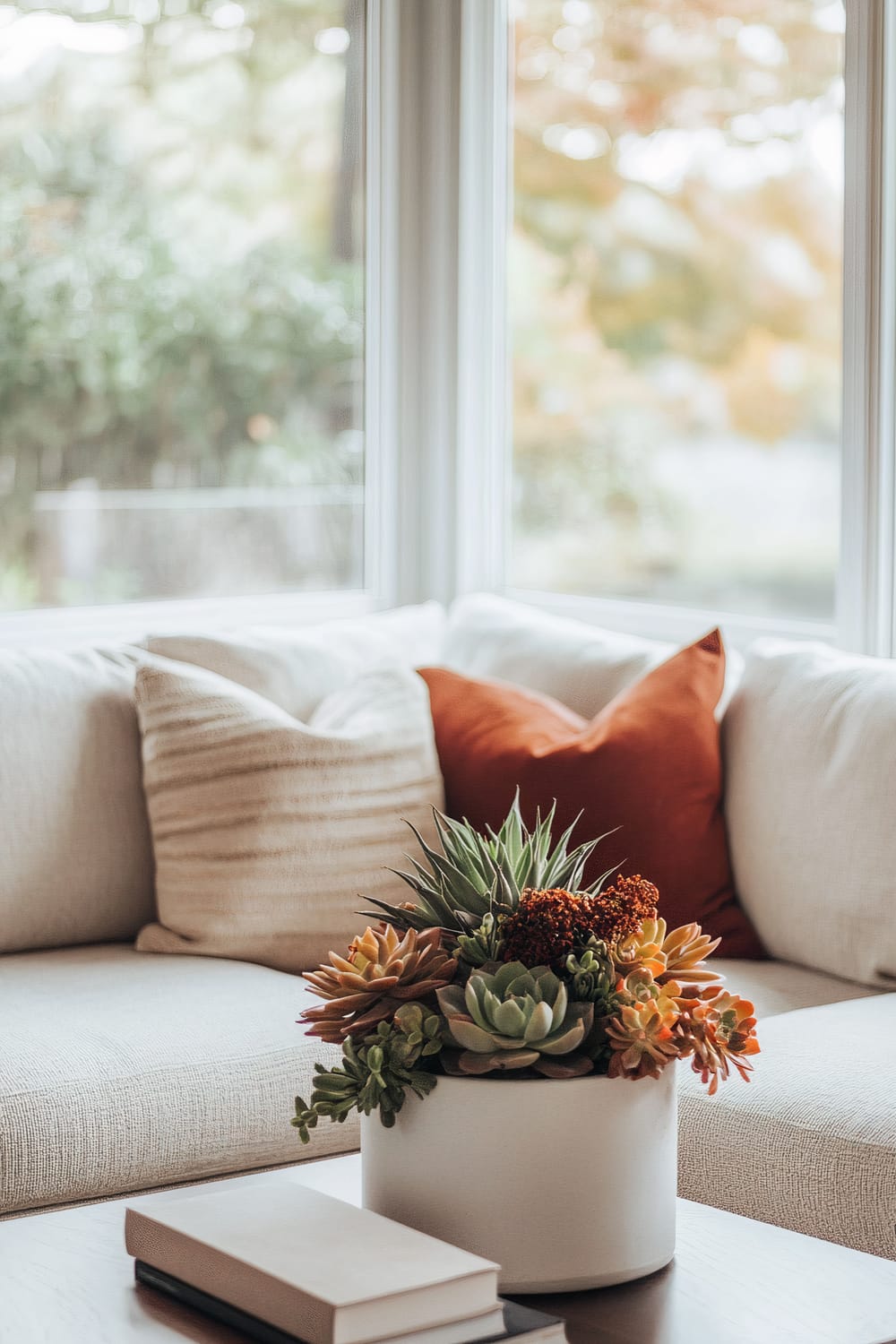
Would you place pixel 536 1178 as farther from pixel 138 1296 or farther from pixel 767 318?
pixel 767 318

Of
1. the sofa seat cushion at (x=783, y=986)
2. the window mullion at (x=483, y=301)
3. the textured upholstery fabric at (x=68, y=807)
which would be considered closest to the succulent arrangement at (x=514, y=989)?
the sofa seat cushion at (x=783, y=986)

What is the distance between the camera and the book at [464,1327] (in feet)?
3.19

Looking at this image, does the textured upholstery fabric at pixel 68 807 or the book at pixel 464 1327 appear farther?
the textured upholstery fabric at pixel 68 807

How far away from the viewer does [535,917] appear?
1.10 metres

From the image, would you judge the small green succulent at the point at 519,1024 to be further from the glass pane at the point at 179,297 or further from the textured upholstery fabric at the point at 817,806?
the glass pane at the point at 179,297

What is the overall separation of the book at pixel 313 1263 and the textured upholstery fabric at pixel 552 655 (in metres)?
1.40

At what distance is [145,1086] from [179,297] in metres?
1.77

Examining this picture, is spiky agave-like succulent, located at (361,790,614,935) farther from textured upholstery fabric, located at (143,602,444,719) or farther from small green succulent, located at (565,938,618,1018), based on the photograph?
textured upholstery fabric, located at (143,602,444,719)

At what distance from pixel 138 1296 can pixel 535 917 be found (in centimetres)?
38

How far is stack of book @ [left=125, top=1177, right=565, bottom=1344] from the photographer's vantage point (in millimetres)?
961

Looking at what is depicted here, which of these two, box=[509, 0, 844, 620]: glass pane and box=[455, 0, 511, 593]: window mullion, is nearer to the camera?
box=[509, 0, 844, 620]: glass pane

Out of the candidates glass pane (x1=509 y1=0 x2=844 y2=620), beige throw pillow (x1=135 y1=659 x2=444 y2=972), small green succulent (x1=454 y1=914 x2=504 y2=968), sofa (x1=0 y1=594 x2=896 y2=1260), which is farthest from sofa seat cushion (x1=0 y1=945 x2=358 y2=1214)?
glass pane (x1=509 y1=0 x2=844 y2=620)

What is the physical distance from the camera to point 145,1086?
180 centimetres

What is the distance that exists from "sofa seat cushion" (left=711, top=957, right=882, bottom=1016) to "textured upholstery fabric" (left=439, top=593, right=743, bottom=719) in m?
0.40
